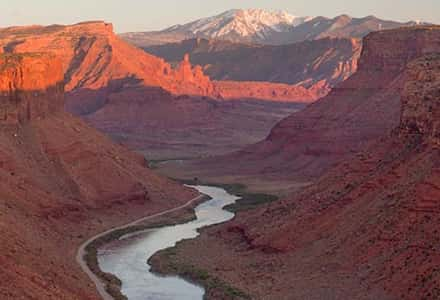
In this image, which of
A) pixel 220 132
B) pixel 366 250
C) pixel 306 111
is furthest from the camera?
pixel 220 132

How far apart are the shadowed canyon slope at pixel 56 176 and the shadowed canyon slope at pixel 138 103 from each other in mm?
Result: 61909

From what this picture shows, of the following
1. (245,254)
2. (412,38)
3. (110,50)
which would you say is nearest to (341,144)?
(412,38)

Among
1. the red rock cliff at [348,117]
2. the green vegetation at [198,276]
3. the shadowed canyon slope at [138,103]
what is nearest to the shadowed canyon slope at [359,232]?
the green vegetation at [198,276]

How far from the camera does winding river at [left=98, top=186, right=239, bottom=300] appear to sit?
58.9 m

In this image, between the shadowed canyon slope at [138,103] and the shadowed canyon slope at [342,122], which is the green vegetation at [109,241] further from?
the shadowed canyon slope at [138,103]

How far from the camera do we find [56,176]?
83.9 m

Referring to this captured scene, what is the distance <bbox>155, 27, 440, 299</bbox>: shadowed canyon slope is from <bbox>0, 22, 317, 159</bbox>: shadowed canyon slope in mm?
89715

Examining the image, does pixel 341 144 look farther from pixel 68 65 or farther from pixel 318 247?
pixel 68 65

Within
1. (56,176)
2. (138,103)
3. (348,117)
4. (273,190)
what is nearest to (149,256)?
(56,176)

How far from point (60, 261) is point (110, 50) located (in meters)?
135

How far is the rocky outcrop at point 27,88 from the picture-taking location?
286 feet

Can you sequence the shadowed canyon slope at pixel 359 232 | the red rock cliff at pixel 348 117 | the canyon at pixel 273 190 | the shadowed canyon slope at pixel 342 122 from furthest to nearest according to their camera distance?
the shadowed canyon slope at pixel 342 122 < the red rock cliff at pixel 348 117 < the canyon at pixel 273 190 < the shadowed canyon slope at pixel 359 232

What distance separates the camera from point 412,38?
4638 inches

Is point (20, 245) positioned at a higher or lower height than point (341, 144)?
higher
